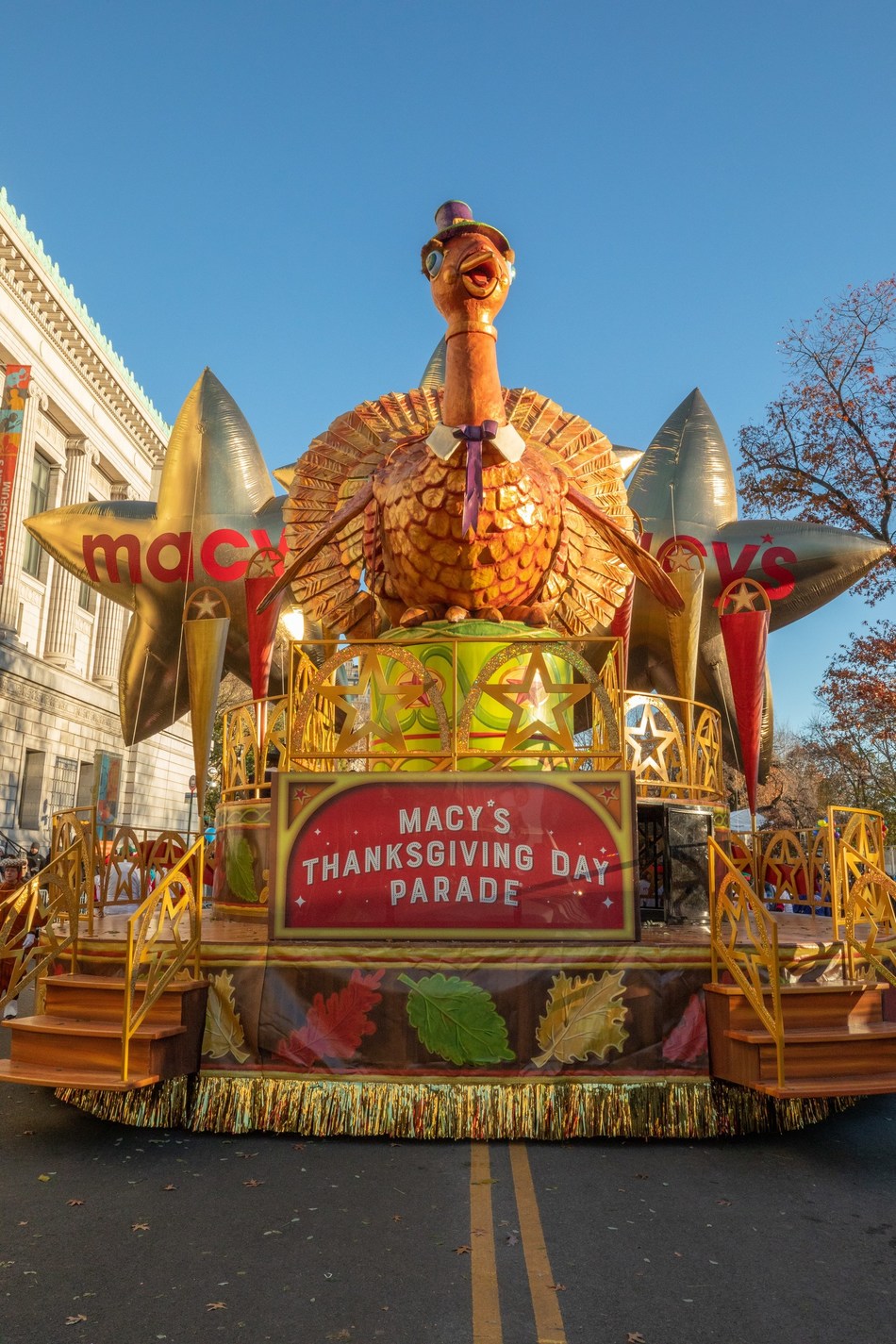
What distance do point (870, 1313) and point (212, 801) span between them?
34.7 metres

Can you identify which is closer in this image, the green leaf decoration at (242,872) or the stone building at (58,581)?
the green leaf decoration at (242,872)

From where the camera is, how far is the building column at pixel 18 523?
103ft

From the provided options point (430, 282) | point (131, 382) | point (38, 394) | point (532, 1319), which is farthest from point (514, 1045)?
point (131, 382)

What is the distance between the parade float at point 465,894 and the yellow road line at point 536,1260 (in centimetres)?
71

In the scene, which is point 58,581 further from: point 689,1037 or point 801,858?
point 689,1037

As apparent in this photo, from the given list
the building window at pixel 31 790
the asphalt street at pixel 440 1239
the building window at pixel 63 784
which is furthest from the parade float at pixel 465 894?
the building window at pixel 63 784

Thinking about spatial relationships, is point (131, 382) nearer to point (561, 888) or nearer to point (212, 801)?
point (212, 801)

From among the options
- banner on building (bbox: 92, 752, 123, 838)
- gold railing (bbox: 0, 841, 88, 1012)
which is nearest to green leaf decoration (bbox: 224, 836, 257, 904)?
gold railing (bbox: 0, 841, 88, 1012)

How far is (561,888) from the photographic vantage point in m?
6.25

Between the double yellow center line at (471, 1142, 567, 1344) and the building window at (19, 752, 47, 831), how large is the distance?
1240 inches

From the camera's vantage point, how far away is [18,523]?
1272 inches

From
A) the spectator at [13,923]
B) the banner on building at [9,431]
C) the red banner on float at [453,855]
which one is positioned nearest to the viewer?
the red banner on float at [453,855]

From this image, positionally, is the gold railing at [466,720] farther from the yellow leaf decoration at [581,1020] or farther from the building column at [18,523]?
the building column at [18,523]

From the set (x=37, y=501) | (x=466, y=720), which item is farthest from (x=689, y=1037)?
(x=37, y=501)
